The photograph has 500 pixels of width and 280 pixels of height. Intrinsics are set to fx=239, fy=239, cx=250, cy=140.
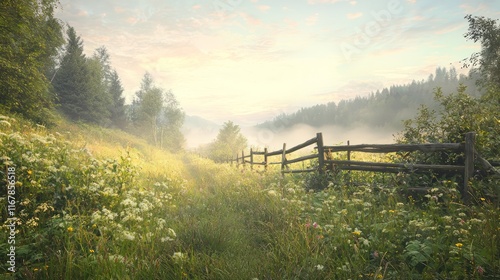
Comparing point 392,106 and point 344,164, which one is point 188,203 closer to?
point 344,164

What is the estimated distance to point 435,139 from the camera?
6.01 metres

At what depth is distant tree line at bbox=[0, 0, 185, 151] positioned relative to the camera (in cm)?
1031

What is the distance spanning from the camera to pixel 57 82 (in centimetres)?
3083

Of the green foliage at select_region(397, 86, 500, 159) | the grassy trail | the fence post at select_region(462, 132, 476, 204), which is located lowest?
the grassy trail

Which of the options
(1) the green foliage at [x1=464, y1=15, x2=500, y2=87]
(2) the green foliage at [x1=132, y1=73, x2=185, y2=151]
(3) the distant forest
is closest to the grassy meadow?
(1) the green foliage at [x1=464, y1=15, x2=500, y2=87]

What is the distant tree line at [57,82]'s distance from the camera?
406 inches

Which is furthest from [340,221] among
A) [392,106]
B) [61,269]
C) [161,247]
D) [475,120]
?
[392,106]

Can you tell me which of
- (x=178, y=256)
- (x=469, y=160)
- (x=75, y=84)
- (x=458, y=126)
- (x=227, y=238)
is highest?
(x=75, y=84)

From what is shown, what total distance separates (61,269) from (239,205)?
378cm

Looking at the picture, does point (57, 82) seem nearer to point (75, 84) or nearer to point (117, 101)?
point (75, 84)

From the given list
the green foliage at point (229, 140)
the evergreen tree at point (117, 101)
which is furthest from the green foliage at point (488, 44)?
the evergreen tree at point (117, 101)

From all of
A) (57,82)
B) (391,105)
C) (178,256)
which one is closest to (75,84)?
(57,82)

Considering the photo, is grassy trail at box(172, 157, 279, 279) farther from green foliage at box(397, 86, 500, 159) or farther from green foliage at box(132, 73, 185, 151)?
green foliage at box(132, 73, 185, 151)

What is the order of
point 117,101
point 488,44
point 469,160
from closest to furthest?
point 469,160, point 488,44, point 117,101
